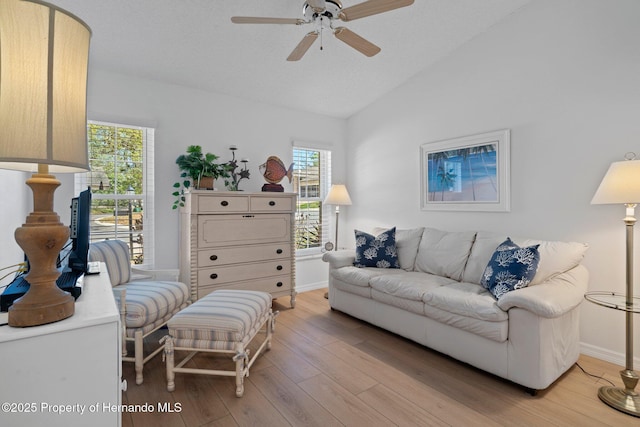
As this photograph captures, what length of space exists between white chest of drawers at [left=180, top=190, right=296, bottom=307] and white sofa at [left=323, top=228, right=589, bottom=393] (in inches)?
23.7

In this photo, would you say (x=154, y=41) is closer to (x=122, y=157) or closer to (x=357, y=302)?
(x=122, y=157)

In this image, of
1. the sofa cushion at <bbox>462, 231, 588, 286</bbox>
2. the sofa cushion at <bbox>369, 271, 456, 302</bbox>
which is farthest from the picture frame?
the sofa cushion at <bbox>369, 271, 456, 302</bbox>

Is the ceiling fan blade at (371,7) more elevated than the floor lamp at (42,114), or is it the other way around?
the ceiling fan blade at (371,7)

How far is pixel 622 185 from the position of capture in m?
2.10

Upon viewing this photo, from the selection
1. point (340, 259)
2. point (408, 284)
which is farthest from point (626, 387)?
point (340, 259)

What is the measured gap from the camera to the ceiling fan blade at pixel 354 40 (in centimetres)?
220

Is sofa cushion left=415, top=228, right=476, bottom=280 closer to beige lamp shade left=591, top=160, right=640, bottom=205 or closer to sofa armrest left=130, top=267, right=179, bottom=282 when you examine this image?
beige lamp shade left=591, top=160, right=640, bottom=205

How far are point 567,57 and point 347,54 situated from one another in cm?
195

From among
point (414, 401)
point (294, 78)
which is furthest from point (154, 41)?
point (414, 401)

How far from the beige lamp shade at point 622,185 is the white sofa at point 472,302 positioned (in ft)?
1.81

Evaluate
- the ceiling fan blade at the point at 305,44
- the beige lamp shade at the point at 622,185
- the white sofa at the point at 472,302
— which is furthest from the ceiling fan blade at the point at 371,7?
the white sofa at the point at 472,302

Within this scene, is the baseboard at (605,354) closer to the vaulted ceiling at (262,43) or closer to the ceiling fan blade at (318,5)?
the vaulted ceiling at (262,43)

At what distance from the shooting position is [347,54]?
335 centimetres

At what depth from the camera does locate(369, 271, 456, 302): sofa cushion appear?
2734 mm
